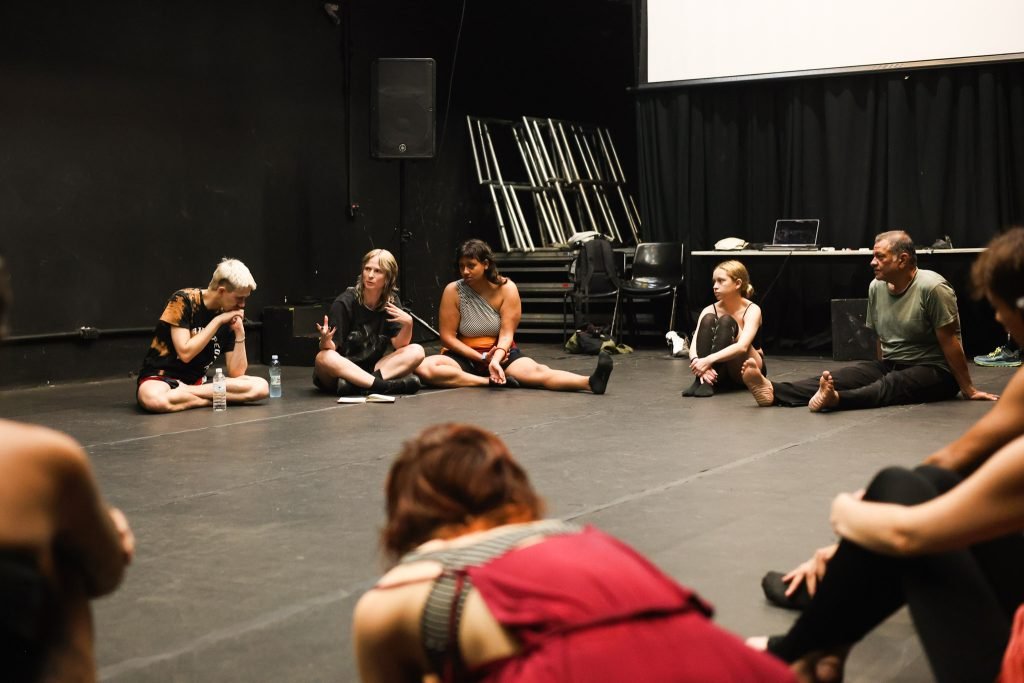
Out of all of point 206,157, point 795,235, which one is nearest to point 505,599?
point 206,157

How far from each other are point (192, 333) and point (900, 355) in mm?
3641

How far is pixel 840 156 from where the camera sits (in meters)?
9.33

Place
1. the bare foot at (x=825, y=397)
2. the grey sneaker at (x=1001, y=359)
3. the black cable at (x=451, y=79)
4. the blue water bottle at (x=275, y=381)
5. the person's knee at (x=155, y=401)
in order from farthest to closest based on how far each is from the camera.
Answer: the black cable at (x=451, y=79), the grey sneaker at (x=1001, y=359), the blue water bottle at (x=275, y=381), the person's knee at (x=155, y=401), the bare foot at (x=825, y=397)

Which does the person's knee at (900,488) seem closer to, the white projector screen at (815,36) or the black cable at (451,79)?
the white projector screen at (815,36)

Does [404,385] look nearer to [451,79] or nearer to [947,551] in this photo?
[451,79]

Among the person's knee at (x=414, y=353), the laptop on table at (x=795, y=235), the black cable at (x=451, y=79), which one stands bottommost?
the person's knee at (x=414, y=353)

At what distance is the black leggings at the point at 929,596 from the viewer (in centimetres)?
163

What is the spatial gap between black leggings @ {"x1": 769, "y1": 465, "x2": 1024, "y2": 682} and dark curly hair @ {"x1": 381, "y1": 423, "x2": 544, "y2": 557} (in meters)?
0.67

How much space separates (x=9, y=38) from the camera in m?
7.11

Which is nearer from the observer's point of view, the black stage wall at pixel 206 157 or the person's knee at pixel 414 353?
the person's knee at pixel 414 353

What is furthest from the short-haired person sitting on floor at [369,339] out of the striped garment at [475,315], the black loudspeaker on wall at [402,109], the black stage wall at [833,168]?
the black stage wall at [833,168]

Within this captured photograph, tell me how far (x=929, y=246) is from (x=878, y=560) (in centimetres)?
767

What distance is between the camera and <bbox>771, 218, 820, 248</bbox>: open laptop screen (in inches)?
359

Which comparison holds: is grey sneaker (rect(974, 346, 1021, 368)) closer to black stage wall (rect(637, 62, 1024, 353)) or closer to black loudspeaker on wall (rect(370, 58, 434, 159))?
black stage wall (rect(637, 62, 1024, 353))
